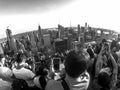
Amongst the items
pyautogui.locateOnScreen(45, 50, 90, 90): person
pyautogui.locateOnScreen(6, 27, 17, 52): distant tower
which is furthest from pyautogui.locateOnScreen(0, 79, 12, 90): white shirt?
pyautogui.locateOnScreen(6, 27, 17, 52): distant tower

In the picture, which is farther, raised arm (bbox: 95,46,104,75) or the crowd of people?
raised arm (bbox: 95,46,104,75)

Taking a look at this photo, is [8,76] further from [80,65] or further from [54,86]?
[80,65]

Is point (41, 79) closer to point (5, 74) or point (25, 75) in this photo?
point (25, 75)

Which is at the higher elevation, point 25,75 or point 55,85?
point 55,85

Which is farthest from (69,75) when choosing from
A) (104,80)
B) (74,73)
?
(104,80)

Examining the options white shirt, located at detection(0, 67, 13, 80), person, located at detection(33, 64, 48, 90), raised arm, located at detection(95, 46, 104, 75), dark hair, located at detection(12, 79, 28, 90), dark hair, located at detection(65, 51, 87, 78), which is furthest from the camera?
raised arm, located at detection(95, 46, 104, 75)

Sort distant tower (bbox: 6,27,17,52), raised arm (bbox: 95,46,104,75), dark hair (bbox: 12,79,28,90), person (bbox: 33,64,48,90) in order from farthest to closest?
distant tower (bbox: 6,27,17,52) < raised arm (bbox: 95,46,104,75) < dark hair (bbox: 12,79,28,90) < person (bbox: 33,64,48,90)

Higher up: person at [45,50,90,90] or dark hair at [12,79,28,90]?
person at [45,50,90,90]

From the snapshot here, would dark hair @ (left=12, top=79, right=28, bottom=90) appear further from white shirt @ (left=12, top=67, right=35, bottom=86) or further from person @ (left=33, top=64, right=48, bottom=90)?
person @ (left=33, top=64, right=48, bottom=90)

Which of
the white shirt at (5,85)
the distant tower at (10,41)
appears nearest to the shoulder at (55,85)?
the white shirt at (5,85)
